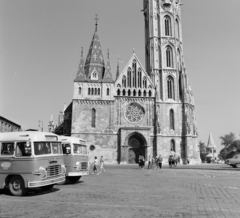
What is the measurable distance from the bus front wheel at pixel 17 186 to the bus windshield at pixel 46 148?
1.27 m

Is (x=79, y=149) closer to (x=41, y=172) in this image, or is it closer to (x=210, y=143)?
(x=41, y=172)

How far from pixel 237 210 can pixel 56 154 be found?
7.29 meters

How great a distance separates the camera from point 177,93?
4216cm

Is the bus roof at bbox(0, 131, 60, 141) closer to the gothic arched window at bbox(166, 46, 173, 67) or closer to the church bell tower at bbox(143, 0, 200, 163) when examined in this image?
the church bell tower at bbox(143, 0, 200, 163)

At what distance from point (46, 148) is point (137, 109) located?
30498 millimetres

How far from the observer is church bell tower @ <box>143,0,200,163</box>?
1585 inches

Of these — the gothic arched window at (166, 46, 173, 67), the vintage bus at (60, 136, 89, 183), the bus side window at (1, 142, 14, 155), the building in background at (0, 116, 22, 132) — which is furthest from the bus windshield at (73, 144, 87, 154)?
the gothic arched window at (166, 46, 173, 67)

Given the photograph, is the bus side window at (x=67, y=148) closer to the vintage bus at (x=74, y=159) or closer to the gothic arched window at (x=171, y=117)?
the vintage bus at (x=74, y=159)

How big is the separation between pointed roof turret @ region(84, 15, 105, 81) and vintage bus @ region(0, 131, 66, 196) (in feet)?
105

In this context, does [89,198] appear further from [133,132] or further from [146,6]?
[146,6]

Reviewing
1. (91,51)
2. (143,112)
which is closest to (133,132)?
(143,112)

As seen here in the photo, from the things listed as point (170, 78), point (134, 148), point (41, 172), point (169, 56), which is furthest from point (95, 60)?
point (41, 172)

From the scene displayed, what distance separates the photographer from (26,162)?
32.1ft

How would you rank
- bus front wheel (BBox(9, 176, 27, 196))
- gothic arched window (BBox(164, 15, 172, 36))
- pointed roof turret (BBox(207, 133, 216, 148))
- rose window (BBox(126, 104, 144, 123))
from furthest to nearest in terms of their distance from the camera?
pointed roof turret (BBox(207, 133, 216, 148)) → gothic arched window (BBox(164, 15, 172, 36)) → rose window (BBox(126, 104, 144, 123)) → bus front wheel (BBox(9, 176, 27, 196))
